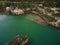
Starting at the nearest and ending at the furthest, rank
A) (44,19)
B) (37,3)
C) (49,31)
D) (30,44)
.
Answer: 1. (30,44)
2. (49,31)
3. (44,19)
4. (37,3)

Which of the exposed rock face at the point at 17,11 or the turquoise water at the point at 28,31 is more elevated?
the exposed rock face at the point at 17,11

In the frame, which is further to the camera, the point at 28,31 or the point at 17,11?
the point at 17,11

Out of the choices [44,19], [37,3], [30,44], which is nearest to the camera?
[30,44]

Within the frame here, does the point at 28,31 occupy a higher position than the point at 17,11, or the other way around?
the point at 17,11

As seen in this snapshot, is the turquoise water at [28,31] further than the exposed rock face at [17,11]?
No

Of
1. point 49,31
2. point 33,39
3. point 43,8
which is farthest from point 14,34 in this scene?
point 43,8

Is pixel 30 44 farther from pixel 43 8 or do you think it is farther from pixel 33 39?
pixel 43 8

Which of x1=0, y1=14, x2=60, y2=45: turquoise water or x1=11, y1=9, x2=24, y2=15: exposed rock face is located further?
x1=11, y1=9, x2=24, y2=15: exposed rock face

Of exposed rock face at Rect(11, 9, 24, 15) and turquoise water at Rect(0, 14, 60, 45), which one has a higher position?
exposed rock face at Rect(11, 9, 24, 15)
